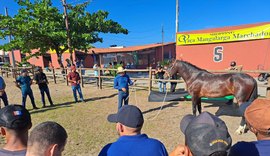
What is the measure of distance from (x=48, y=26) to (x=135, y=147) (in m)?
Result: 13.1

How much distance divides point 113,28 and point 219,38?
7770 millimetres

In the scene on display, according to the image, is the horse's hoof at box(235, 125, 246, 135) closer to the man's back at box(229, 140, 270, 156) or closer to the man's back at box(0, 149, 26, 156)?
the man's back at box(229, 140, 270, 156)

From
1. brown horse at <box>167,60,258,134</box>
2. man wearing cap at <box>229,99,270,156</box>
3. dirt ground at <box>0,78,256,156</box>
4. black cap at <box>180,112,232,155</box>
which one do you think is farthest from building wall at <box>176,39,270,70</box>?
black cap at <box>180,112,232,155</box>

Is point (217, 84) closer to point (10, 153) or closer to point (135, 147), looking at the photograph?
point (135, 147)

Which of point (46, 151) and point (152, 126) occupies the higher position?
point (46, 151)

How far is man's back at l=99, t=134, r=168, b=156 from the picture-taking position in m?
1.60

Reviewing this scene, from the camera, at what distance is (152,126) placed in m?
5.54

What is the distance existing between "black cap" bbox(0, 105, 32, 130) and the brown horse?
181 inches

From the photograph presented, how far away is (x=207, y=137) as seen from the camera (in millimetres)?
1143

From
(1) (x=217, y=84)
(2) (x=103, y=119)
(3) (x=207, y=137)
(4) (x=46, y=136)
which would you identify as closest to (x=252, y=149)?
(3) (x=207, y=137)

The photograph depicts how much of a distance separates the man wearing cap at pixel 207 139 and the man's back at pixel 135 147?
0.43 m

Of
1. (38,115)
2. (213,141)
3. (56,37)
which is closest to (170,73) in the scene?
(38,115)

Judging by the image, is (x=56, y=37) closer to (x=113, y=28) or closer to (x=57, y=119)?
(x=113, y=28)

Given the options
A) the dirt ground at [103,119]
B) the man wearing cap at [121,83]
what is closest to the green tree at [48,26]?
the dirt ground at [103,119]
